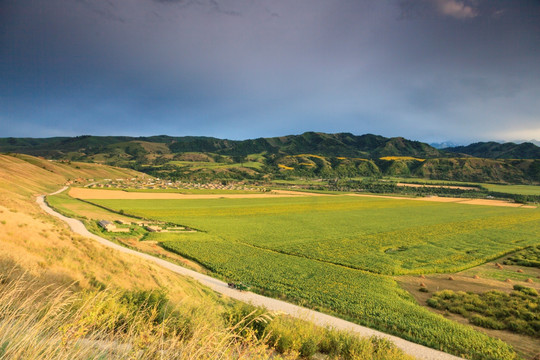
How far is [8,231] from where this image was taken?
711 inches

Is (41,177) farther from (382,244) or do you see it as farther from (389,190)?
(389,190)

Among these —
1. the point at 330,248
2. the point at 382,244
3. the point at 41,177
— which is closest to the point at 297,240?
the point at 330,248

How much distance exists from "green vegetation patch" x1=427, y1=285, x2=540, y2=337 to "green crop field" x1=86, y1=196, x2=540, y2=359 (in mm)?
2661

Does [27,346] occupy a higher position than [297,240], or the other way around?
[27,346]

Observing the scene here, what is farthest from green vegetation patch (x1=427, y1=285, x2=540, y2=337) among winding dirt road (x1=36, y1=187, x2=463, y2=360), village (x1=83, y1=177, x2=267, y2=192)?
village (x1=83, y1=177, x2=267, y2=192)

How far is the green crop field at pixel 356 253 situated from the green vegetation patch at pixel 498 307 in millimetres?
2661

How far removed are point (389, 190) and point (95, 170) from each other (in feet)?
567

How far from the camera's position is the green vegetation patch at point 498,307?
18.7m

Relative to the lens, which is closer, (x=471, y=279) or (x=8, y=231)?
(x=8, y=231)

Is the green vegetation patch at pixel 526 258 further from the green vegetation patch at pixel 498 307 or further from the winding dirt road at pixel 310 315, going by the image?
the winding dirt road at pixel 310 315

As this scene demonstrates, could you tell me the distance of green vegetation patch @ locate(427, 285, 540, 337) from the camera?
1867 cm

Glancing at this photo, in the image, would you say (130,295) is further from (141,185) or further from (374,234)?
(141,185)

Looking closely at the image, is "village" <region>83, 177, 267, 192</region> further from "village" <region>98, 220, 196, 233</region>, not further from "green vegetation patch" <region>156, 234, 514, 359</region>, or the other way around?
"green vegetation patch" <region>156, 234, 514, 359</region>

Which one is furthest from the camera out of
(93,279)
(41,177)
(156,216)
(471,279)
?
(41,177)
